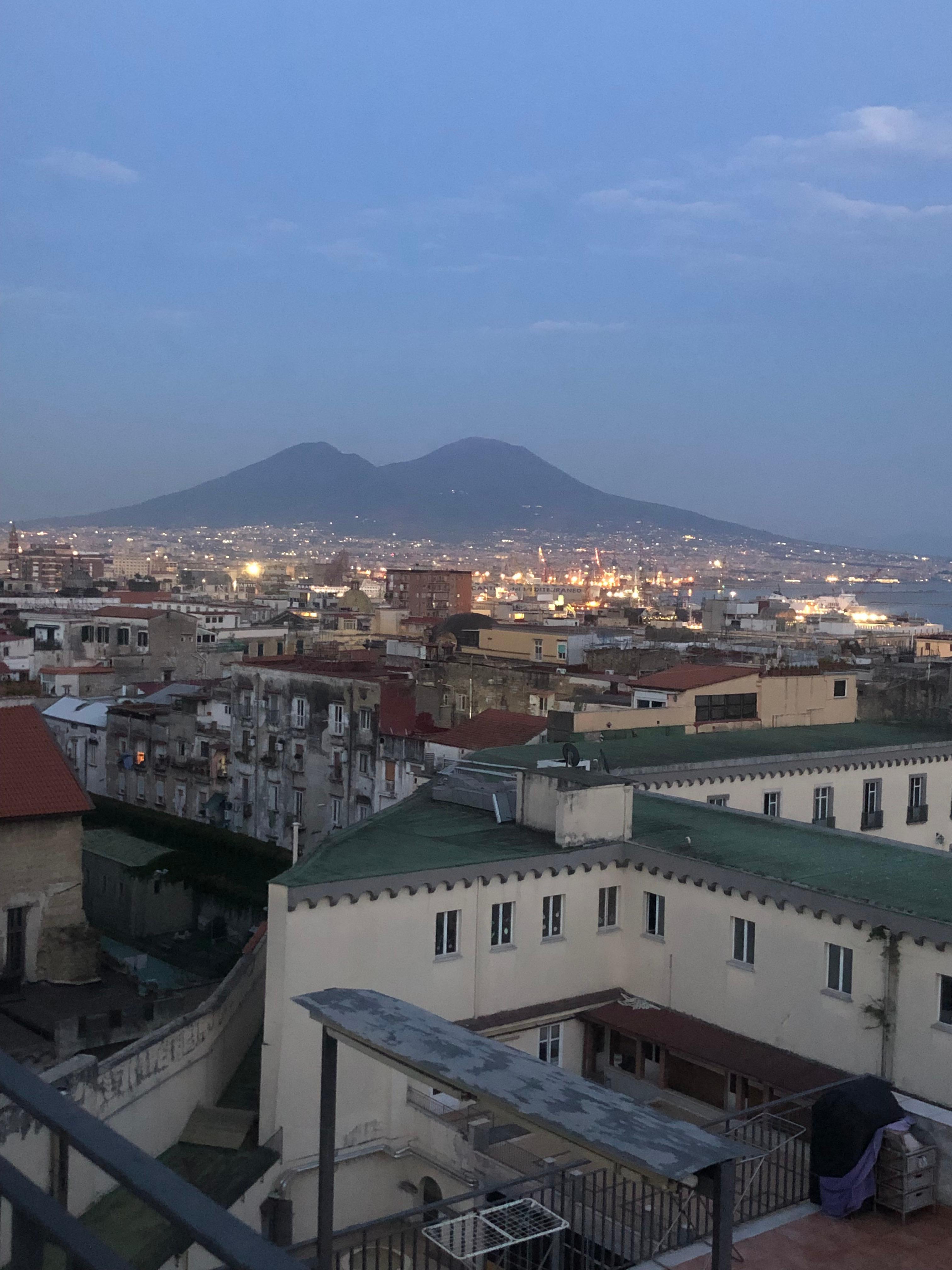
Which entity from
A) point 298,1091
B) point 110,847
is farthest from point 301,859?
point 110,847

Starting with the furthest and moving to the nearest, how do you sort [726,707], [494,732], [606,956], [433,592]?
1. [433,592]
2. [494,732]
3. [726,707]
4. [606,956]

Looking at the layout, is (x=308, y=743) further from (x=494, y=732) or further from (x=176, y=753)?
(x=494, y=732)

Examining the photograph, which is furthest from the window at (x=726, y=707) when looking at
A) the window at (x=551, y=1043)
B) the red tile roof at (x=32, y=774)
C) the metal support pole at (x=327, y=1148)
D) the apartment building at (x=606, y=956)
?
the metal support pole at (x=327, y=1148)

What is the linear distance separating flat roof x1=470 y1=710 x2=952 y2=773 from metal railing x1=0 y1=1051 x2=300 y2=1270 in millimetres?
18418

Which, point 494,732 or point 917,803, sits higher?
point 494,732

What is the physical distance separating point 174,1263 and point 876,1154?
6345mm

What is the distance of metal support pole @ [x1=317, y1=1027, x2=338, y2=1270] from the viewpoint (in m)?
7.10

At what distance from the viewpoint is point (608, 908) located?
16391 millimetres

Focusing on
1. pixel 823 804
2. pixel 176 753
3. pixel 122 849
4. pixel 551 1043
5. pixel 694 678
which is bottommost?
pixel 122 849

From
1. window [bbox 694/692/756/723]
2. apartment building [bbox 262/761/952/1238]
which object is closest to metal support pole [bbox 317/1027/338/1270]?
apartment building [bbox 262/761/952/1238]

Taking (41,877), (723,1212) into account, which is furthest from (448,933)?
(41,877)

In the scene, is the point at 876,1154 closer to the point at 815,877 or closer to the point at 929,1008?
the point at 929,1008

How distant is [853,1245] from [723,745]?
15483 millimetres

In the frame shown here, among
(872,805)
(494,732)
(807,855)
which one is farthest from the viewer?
(494,732)
